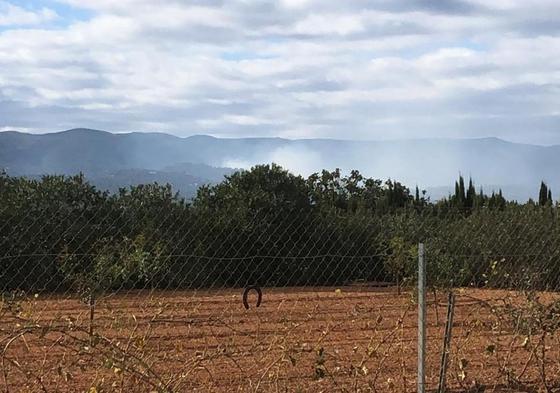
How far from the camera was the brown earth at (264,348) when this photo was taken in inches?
183

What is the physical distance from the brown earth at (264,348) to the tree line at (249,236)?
67cm

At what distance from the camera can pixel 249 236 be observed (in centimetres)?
1379

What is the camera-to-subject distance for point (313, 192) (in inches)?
658

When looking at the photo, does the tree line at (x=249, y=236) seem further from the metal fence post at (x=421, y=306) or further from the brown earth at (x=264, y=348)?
the metal fence post at (x=421, y=306)

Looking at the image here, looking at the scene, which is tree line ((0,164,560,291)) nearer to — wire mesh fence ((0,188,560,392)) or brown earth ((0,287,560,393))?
wire mesh fence ((0,188,560,392))

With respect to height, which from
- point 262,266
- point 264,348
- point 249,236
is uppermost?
point 249,236

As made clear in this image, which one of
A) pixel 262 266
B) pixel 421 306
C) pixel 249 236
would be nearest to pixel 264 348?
pixel 421 306

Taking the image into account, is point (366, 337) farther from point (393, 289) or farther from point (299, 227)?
point (393, 289)

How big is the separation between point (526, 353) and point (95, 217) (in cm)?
742

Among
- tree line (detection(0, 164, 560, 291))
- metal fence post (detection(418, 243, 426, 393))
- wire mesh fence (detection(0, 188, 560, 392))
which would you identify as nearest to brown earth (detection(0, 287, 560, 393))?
wire mesh fence (detection(0, 188, 560, 392))

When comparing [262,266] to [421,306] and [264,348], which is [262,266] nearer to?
[264,348]

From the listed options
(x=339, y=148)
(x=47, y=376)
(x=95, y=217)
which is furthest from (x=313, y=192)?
(x=339, y=148)

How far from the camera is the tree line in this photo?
12.6 m

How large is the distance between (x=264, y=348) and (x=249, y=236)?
599 centimetres
